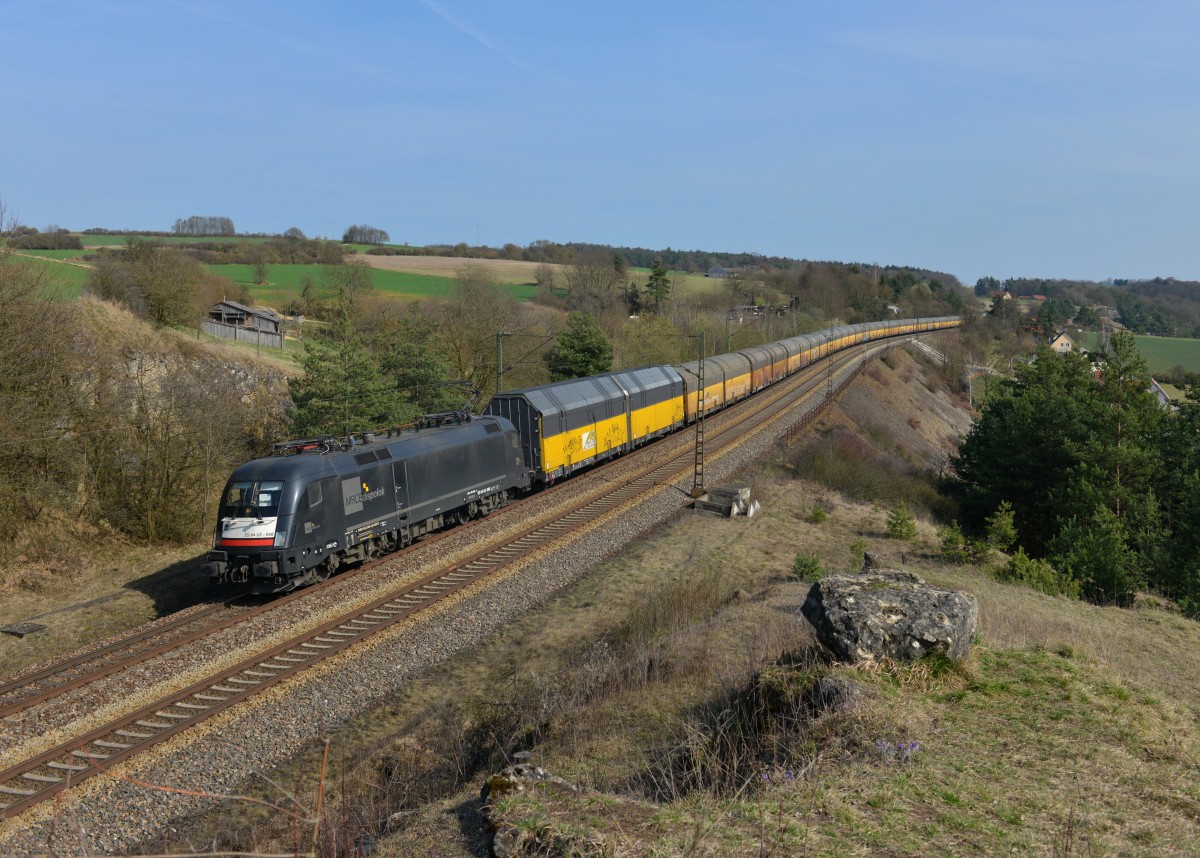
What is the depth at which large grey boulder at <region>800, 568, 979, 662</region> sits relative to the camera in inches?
424

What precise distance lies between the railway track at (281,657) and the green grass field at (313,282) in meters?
48.2

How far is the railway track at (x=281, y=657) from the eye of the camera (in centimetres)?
1185

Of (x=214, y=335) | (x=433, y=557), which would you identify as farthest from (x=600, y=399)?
(x=214, y=335)

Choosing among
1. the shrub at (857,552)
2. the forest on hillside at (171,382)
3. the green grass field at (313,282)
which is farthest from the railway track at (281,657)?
the green grass field at (313,282)

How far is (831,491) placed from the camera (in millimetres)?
34281

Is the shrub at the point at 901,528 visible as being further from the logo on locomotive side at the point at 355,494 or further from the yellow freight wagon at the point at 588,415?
the logo on locomotive side at the point at 355,494

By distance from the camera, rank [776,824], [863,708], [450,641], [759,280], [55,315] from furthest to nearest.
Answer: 1. [759,280]
2. [55,315]
3. [450,641]
4. [863,708]
5. [776,824]

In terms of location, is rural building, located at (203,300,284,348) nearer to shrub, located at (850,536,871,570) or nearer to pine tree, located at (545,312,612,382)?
pine tree, located at (545,312,612,382)

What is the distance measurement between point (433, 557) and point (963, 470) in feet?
102

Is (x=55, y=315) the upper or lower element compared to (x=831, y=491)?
upper

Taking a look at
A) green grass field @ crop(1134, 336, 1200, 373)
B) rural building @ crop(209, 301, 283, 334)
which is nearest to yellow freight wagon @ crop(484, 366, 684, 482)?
rural building @ crop(209, 301, 283, 334)

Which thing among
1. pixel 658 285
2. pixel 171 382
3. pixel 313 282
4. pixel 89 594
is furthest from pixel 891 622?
pixel 658 285

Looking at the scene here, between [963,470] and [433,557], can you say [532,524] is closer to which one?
[433,557]

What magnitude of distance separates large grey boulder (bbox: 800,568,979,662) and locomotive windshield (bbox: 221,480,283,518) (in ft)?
42.3
